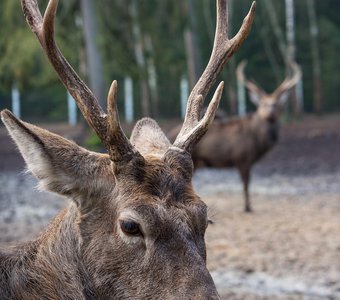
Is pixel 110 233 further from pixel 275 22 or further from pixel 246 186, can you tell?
pixel 275 22

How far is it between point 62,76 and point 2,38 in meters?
17.2

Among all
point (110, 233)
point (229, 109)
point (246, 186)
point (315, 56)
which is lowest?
point (229, 109)

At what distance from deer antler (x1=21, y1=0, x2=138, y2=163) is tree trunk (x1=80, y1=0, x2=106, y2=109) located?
1465 cm

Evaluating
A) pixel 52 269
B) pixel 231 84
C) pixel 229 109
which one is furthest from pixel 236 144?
pixel 229 109

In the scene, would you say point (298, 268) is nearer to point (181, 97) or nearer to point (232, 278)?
point (232, 278)

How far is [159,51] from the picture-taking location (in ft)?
73.6

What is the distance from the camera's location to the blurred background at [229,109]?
8281mm

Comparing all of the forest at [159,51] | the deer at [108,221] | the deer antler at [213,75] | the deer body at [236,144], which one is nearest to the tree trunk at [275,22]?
the forest at [159,51]

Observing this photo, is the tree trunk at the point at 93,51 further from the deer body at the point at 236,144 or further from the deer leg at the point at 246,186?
the deer leg at the point at 246,186

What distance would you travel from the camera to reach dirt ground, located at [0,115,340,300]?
731 cm

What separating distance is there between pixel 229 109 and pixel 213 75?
95.3 ft

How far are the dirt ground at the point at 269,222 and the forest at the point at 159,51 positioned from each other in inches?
124

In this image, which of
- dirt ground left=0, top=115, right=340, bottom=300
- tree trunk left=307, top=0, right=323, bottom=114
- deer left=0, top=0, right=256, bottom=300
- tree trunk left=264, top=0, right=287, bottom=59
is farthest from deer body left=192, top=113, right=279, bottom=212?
tree trunk left=264, top=0, right=287, bottom=59

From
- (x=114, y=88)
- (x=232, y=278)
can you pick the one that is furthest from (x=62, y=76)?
(x=232, y=278)
